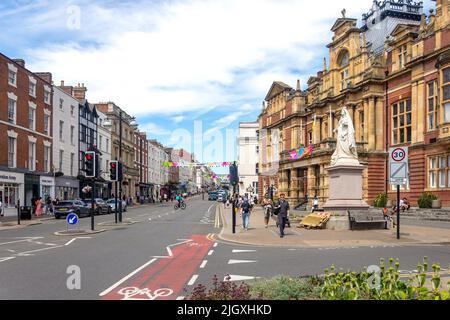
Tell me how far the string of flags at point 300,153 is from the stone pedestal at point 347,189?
2397cm

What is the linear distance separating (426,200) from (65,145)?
37.5 m

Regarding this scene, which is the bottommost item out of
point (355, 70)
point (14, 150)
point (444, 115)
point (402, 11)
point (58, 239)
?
point (58, 239)

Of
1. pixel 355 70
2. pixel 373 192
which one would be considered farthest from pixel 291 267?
pixel 355 70

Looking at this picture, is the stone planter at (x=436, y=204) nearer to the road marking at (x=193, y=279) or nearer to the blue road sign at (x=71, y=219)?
the blue road sign at (x=71, y=219)

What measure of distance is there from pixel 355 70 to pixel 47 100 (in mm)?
32298

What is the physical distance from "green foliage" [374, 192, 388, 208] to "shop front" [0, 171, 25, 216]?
3239 cm

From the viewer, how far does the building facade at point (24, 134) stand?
36.6 metres

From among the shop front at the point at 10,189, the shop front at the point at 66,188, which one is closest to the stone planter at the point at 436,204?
the shop front at the point at 10,189

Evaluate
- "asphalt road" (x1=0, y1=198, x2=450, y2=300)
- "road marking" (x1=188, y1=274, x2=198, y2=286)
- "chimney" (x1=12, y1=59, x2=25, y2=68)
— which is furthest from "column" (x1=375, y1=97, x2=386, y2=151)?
"road marking" (x1=188, y1=274, x2=198, y2=286)

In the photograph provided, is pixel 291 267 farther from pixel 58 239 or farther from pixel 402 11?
pixel 402 11

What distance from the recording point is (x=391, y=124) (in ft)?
135

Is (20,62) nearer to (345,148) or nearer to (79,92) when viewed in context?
(79,92)
